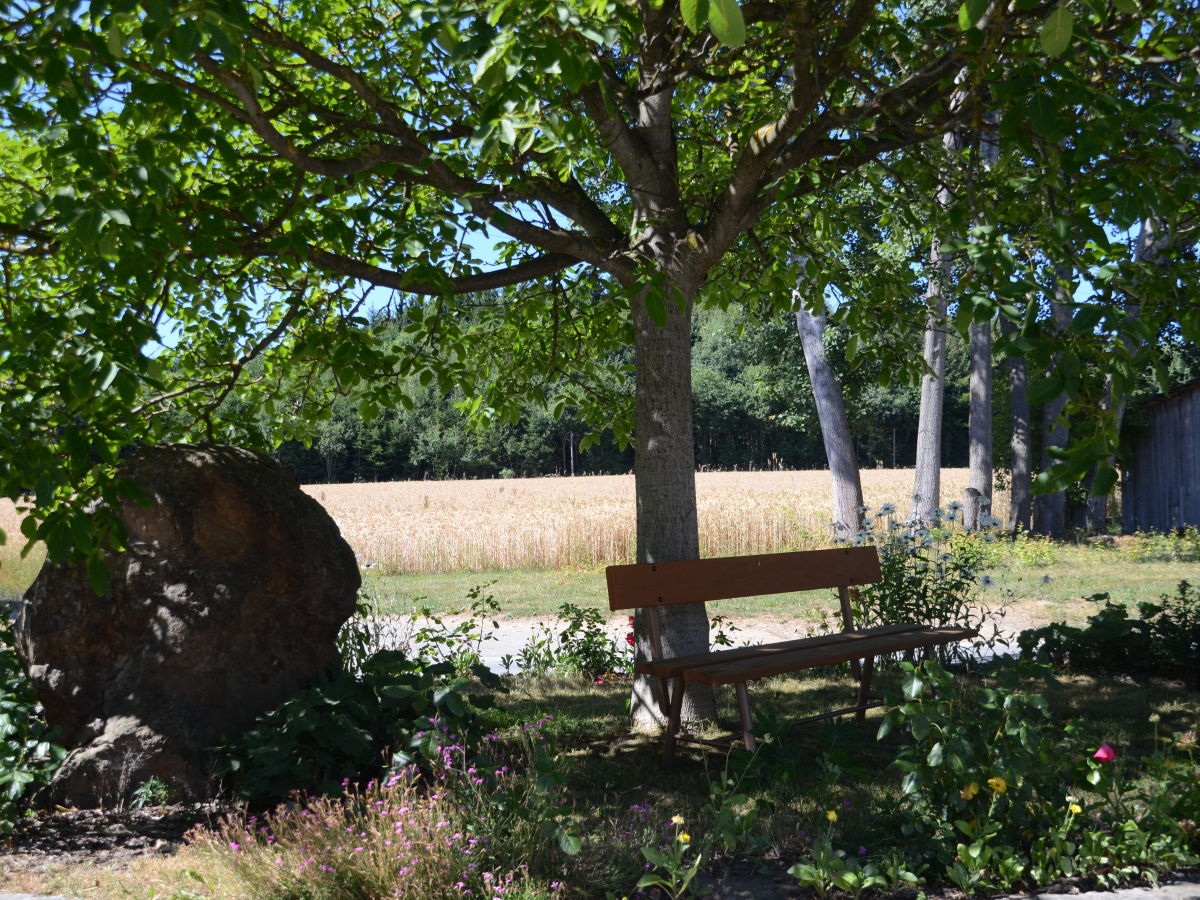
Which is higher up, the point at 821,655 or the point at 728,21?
the point at 728,21

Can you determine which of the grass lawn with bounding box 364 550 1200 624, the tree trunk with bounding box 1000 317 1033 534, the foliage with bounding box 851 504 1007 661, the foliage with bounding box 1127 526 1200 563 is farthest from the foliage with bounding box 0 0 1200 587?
the tree trunk with bounding box 1000 317 1033 534

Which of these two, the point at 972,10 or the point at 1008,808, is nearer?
the point at 972,10

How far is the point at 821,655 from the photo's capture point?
5.29 meters

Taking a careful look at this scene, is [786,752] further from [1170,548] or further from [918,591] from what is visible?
[1170,548]

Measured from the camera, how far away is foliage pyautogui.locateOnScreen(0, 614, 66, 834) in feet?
14.4

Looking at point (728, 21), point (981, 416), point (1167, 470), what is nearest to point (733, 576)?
point (728, 21)

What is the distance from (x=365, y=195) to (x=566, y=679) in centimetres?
402

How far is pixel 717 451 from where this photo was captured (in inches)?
2840

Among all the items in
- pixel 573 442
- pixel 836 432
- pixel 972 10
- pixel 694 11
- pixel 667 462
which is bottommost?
pixel 667 462

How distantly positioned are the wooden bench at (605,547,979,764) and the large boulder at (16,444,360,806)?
66.4 inches

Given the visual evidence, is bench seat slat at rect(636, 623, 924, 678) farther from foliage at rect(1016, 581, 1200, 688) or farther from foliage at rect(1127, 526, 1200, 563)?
foliage at rect(1127, 526, 1200, 563)

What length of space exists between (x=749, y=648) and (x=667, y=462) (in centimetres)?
111

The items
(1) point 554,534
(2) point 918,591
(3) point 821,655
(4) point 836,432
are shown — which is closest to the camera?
(3) point 821,655

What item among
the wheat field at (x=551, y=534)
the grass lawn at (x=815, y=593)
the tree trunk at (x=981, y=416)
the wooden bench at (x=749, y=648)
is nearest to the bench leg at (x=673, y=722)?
the wooden bench at (x=749, y=648)
